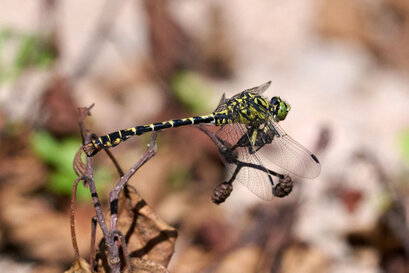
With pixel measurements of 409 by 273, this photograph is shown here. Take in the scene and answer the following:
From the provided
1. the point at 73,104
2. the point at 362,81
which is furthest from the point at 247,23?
the point at 73,104

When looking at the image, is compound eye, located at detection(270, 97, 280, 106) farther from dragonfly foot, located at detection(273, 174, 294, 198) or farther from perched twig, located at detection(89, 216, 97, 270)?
perched twig, located at detection(89, 216, 97, 270)

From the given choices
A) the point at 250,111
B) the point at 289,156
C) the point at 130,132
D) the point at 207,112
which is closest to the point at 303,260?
the point at 289,156

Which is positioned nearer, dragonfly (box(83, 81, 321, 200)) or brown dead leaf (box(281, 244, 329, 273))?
dragonfly (box(83, 81, 321, 200))

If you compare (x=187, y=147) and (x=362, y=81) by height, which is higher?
(x=362, y=81)

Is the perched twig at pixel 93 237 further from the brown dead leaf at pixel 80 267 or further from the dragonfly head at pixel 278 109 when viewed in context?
the dragonfly head at pixel 278 109

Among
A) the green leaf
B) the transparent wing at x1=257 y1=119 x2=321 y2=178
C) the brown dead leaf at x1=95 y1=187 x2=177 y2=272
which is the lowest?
the brown dead leaf at x1=95 y1=187 x2=177 y2=272

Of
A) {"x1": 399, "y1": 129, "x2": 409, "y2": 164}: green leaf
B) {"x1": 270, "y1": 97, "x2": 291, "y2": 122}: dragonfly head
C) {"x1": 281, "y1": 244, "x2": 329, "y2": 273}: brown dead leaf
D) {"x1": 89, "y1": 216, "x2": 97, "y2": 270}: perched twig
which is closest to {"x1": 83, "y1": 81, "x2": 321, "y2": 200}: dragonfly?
{"x1": 270, "y1": 97, "x2": 291, "y2": 122}: dragonfly head

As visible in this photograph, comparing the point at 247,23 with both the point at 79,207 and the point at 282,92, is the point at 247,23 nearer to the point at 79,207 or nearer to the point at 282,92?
the point at 282,92
